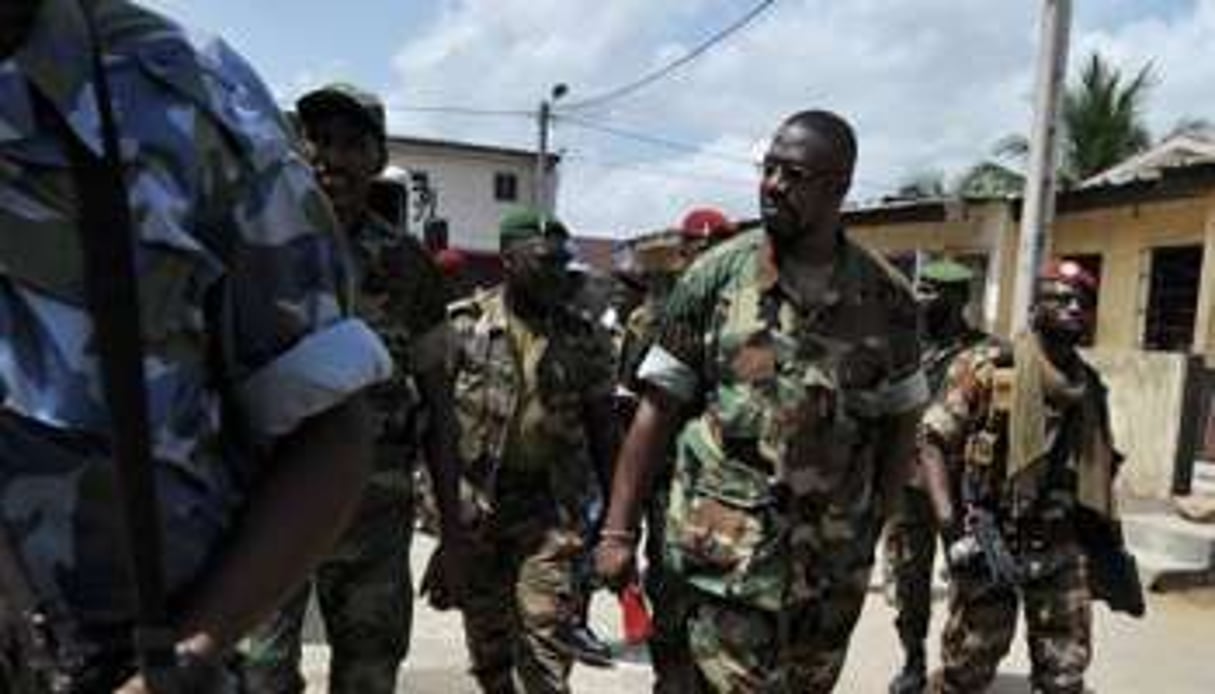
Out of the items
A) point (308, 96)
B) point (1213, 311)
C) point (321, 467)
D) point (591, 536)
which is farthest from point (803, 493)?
point (1213, 311)

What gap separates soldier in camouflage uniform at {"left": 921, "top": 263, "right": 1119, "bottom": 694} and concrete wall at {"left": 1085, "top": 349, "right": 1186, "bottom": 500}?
642 centimetres

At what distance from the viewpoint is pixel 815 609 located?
4.24m

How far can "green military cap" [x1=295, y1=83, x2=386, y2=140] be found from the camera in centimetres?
423

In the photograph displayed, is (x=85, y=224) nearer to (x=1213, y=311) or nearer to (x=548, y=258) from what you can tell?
(x=548, y=258)

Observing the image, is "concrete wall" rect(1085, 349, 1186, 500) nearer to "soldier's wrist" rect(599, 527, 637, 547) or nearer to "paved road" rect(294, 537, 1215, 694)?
"paved road" rect(294, 537, 1215, 694)

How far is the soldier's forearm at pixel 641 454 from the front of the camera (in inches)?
169

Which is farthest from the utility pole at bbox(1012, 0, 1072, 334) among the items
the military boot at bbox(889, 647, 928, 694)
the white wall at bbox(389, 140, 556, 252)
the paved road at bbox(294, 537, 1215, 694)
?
the white wall at bbox(389, 140, 556, 252)

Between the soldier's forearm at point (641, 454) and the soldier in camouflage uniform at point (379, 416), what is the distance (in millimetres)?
522

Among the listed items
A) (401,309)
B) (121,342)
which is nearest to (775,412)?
(401,309)

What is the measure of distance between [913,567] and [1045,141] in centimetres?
354

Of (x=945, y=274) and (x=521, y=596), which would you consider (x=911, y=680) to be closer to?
(x=945, y=274)

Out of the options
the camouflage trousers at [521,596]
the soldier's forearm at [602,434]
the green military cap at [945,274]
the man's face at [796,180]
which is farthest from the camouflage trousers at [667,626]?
the green military cap at [945,274]

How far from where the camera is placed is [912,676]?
7.10m

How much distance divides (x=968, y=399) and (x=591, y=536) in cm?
137
